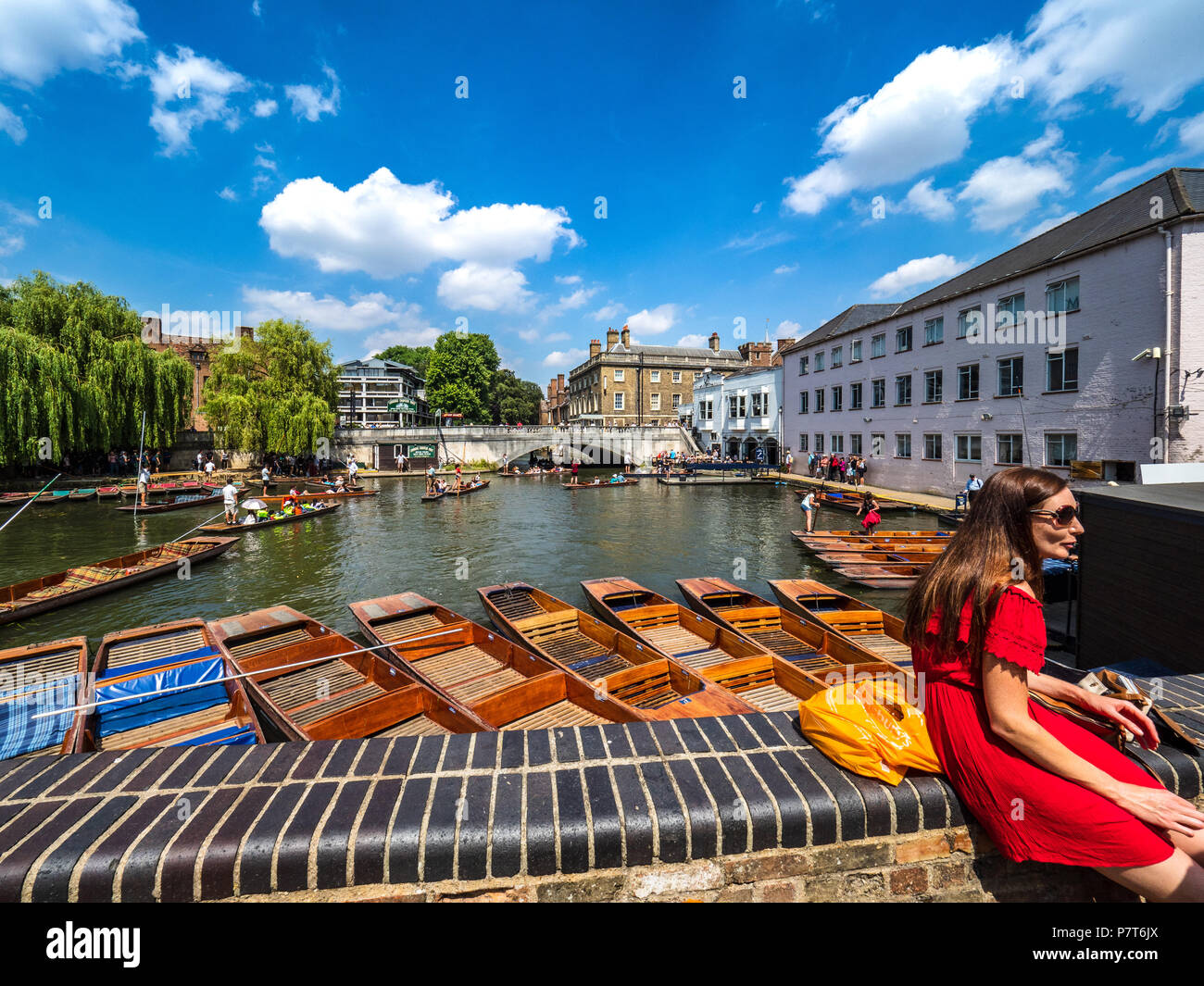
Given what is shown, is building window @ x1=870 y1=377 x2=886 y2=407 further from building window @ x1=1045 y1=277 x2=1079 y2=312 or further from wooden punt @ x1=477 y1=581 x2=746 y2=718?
wooden punt @ x1=477 y1=581 x2=746 y2=718

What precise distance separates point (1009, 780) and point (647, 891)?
1228 mm

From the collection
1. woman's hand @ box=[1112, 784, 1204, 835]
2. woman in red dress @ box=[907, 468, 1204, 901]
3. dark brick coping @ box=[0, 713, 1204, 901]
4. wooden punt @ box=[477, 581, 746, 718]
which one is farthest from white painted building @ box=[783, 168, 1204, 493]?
dark brick coping @ box=[0, 713, 1204, 901]

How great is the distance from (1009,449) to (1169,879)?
28.1 m

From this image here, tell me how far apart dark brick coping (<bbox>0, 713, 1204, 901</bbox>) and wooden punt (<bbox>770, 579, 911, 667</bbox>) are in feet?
25.1

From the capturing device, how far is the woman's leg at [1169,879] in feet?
5.21

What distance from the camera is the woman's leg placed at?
1588mm

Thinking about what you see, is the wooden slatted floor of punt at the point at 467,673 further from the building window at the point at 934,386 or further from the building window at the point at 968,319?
the building window at the point at 934,386

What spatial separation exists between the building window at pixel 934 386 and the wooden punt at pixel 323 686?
2985 cm

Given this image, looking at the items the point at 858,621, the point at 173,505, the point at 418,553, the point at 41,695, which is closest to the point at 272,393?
the point at 173,505

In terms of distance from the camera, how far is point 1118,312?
19.5 metres

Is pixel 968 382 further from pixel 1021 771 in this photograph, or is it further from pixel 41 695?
pixel 41 695
